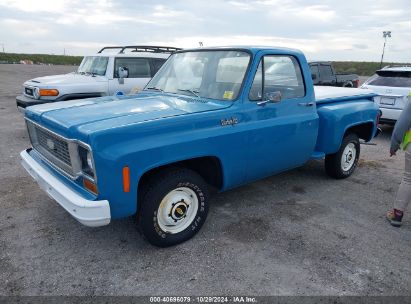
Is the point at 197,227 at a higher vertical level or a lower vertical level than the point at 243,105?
lower

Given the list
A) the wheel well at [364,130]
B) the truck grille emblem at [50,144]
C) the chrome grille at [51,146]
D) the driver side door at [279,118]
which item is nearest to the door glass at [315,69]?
the wheel well at [364,130]

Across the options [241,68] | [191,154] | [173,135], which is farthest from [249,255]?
[241,68]

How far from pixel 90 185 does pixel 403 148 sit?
3.37m

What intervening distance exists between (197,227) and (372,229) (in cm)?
201

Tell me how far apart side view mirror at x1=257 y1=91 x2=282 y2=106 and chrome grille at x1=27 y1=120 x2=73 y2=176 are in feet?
6.85

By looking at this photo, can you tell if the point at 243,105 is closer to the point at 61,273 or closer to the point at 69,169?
the point at 69,169

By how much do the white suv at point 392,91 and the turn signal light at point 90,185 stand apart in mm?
6903

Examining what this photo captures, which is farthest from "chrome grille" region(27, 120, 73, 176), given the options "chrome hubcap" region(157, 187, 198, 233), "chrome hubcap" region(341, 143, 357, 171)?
"chrome hubcap" region(341, 143, 357, 171)

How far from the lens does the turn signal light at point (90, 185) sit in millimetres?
2994

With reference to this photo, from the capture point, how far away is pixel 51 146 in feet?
11.7

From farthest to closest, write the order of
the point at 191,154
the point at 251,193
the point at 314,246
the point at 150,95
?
the point at 251,193
the point at 150,95
the point at 314,246
the point at 191,154

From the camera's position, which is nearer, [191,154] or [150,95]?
[191,154]

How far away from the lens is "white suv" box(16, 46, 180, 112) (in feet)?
25.2

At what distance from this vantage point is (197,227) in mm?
3764
